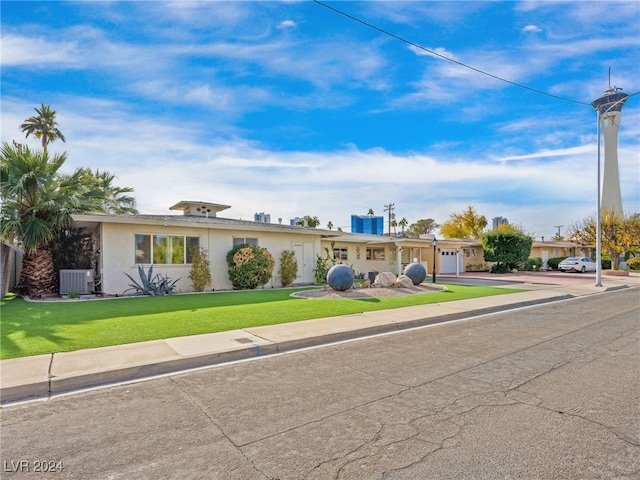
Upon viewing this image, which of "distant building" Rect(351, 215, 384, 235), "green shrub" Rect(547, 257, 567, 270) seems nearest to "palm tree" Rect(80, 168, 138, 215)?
"distant building" Rect(351, 215, 384, 235)

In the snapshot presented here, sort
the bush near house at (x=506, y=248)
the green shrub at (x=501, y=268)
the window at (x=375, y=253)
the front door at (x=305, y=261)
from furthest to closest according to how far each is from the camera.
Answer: the green shrub at (x=501, y=268) → the bush near house at (x=506, y=248) → the window at (x=375, y=253) → the front door at (x=305, y=261)

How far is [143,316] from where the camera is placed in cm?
952

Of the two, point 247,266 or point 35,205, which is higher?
point 35,205

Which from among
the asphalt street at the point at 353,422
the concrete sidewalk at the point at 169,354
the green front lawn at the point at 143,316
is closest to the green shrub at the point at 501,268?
the green front lawn at the point at 143,316

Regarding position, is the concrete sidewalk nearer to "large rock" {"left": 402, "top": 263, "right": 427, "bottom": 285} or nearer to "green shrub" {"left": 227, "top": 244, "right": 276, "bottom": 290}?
"green shrub" {"left": 227, "top": 244, "right": 276, "bottom": 290}

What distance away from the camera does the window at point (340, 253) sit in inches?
1029

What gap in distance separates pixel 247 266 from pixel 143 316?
727 cm

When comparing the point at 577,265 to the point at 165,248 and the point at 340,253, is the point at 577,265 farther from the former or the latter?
the point at 165,248

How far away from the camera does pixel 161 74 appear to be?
10.6 metres

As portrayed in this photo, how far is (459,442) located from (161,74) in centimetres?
1128

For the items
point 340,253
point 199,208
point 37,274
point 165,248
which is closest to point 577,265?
point 340,253

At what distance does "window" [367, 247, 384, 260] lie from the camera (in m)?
28.8

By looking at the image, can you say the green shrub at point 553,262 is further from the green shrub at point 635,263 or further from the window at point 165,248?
the window at point 165,248

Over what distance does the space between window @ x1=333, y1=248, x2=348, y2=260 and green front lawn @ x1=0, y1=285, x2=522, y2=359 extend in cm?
1203
